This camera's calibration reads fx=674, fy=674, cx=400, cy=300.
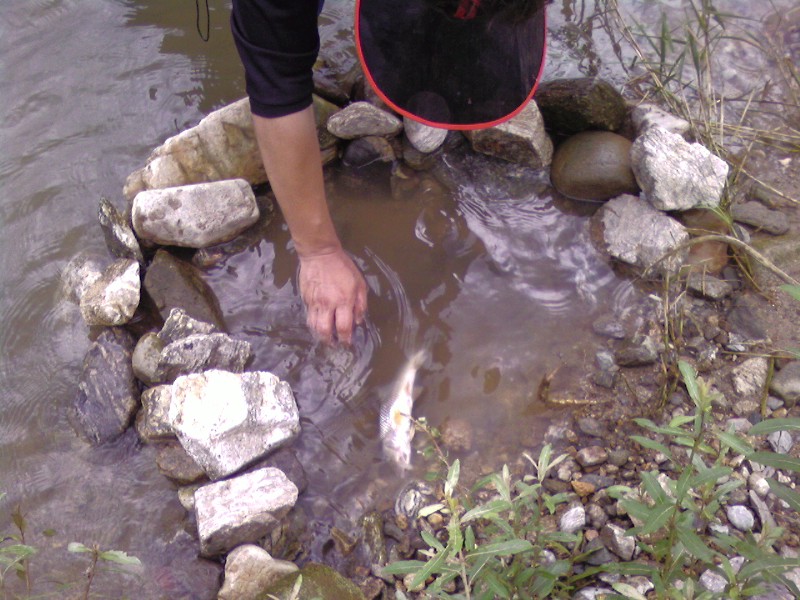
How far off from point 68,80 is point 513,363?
260 centimetres

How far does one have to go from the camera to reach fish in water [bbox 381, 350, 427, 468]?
2.22 metres

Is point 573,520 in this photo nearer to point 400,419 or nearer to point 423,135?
point 400,419

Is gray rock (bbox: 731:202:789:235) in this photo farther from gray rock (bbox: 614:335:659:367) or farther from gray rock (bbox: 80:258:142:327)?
gray rock (bbox: 80:258:142:327)

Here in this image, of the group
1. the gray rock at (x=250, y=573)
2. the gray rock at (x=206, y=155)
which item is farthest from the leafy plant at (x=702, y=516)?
the gray rock at (x=206, y=155)

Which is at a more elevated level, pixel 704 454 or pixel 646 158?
pixel 646 158

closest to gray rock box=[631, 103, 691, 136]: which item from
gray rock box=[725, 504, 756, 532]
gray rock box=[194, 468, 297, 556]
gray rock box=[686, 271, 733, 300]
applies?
gray rock box=[686, 271, 733, 300]

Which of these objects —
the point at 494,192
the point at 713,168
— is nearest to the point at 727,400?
the point at 713,168

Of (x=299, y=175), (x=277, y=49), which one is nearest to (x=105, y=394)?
(x=299, y=175)

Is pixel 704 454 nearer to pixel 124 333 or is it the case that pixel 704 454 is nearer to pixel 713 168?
pixel 713 168

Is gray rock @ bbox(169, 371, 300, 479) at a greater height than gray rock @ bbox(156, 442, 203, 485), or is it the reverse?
gray rock @ bbox(169, 371, 300, 479)

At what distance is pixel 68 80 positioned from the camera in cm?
334

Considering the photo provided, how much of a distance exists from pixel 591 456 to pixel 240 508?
109 cm

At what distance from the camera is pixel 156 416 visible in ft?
7.08

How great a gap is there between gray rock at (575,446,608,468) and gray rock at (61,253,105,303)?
183 centimetres
